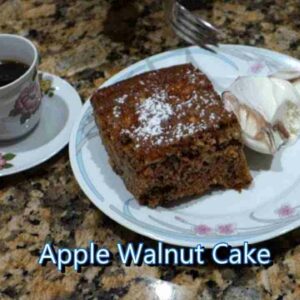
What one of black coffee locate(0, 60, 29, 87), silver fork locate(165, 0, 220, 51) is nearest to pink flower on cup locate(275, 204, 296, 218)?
silver fork locate(165, 0, 220, 51)

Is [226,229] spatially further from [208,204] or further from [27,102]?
[27,102]

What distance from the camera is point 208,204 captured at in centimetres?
99

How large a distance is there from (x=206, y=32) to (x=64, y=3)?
48 cm

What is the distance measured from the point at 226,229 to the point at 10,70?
1.83 feet

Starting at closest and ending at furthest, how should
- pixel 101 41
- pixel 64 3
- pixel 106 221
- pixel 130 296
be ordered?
1. pixel 130 296
2. pixel 106 221
3. pixel 101 41
4. pixel 64 3

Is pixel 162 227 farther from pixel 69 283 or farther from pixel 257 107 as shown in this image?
pixel 257 107

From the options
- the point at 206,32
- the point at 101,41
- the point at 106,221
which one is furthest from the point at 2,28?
the point at 106,221

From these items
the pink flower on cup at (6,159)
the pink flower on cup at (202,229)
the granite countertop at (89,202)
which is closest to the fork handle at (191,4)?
the granite countertop at (89,202)

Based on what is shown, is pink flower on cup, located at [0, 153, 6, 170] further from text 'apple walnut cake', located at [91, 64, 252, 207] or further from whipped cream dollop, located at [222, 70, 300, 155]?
whipped cream dollop, located at [222, 70, 300, 155]

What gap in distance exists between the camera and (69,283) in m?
0.95

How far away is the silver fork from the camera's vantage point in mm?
1286

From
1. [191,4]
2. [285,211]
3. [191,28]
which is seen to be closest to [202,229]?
[285,211]

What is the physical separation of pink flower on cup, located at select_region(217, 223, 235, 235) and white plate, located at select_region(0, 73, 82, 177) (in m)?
0.39

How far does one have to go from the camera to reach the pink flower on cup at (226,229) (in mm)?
922
